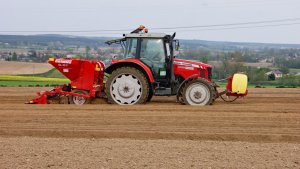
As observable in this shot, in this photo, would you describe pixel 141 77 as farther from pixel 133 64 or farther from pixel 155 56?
pixel 155 56

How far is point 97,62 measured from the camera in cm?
1361

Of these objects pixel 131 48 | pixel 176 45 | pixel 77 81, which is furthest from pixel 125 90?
pixel 176 45

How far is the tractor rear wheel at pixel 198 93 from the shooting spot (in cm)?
1296

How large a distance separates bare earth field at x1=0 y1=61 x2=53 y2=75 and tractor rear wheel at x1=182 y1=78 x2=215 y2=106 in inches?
1062

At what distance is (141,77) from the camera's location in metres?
13.0

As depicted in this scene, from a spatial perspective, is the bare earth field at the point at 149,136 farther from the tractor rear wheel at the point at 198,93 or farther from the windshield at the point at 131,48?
the windshield at the point at 131,48

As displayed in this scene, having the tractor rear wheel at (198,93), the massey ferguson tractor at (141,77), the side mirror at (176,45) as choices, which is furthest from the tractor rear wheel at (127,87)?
the side mirror at (176,45)

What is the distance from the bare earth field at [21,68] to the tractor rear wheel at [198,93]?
88.5 ft

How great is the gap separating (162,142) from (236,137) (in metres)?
1.33

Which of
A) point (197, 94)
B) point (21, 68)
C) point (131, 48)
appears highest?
point (131, 48)

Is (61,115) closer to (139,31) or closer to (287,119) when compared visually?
(139,31)

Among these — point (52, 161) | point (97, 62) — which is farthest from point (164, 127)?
point (97, 62)

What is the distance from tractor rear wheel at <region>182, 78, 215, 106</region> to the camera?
13.0 meters

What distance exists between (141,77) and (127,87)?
446 mm
